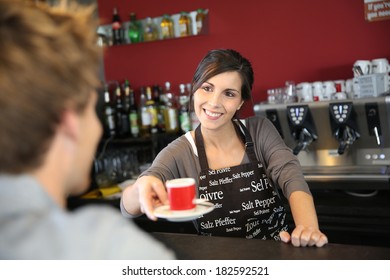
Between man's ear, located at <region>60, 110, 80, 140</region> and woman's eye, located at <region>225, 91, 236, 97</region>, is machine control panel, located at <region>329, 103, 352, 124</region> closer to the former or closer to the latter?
woman's eye, located at <region>225, 91, 236, 97</region>

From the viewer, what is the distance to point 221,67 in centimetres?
152

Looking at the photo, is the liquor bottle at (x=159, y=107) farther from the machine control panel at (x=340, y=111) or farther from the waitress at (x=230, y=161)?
the waitress at (x=230, y=161)

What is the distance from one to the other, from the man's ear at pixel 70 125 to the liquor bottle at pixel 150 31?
104 inches

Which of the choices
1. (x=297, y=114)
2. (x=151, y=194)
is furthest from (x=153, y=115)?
(x=151, y=194)

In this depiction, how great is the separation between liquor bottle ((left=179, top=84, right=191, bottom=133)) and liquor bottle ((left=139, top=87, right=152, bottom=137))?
230mm

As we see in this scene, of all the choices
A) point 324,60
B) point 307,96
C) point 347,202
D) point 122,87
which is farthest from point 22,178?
point 122,87

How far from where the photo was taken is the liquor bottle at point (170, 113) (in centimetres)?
302

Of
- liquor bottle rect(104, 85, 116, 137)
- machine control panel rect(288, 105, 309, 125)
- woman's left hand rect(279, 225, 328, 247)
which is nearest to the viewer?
woman's left hand rect(279, 225, 328, 247)

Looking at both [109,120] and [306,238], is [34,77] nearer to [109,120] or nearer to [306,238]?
[306,238]

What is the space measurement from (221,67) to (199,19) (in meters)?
1.56

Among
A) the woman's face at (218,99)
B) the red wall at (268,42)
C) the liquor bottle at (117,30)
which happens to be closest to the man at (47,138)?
the woman's face at (218,99)

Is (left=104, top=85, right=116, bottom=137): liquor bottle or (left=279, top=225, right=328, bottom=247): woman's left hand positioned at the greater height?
(left=104, top=85, right=116, bottom=137): liquor bottle

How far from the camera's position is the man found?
21.3 inches

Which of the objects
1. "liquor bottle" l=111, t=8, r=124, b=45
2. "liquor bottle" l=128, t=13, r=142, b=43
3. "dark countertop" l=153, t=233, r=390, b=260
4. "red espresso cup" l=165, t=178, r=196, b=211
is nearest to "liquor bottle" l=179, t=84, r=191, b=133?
"liquor bottle" l=128, t=13, r=142, b=43
